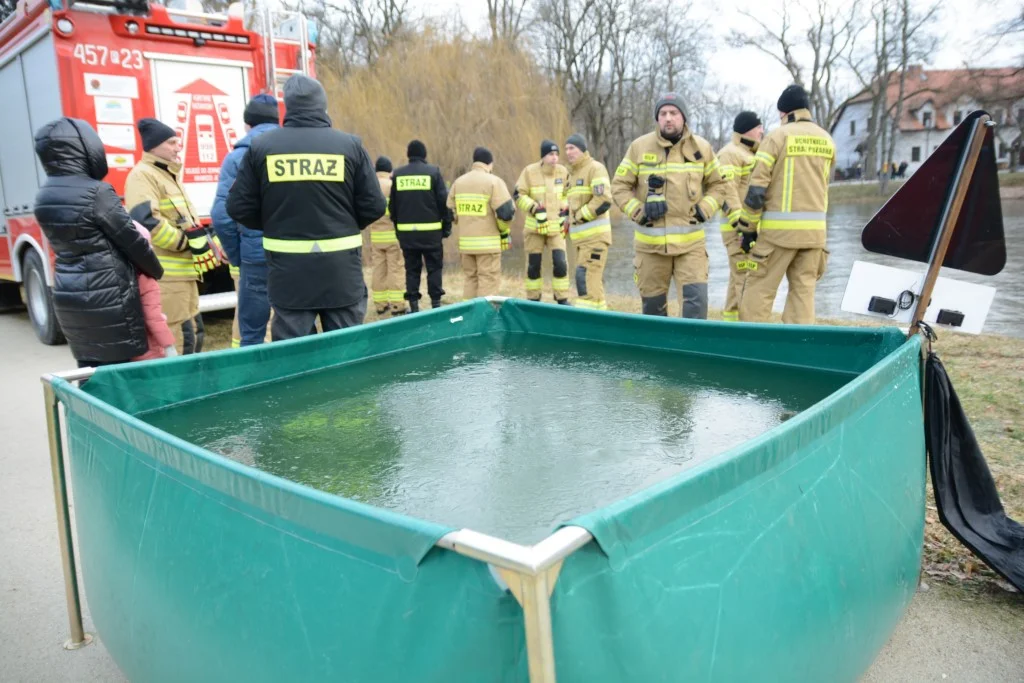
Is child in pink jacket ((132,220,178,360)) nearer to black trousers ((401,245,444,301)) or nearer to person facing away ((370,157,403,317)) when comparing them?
black trousers ((401,245,444,301))

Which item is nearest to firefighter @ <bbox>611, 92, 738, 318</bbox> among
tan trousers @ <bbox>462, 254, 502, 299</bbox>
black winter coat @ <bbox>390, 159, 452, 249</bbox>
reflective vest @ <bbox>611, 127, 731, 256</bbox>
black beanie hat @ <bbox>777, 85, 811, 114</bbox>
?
reflective vest @ <bbox>611, 127, 731, 256</bbox>

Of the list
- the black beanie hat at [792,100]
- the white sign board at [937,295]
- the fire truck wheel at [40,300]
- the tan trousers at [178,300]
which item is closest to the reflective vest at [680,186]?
the black beanie hat at [792,100]

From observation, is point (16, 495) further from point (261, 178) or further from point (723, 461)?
point (723, 461)

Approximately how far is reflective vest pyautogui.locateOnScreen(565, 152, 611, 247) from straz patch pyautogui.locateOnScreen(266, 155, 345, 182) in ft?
14.1

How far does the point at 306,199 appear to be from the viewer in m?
3.95

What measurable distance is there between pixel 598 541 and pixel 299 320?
3276mm

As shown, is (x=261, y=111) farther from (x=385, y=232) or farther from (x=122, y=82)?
(x=385, y=232)

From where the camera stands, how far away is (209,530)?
1.65 metres

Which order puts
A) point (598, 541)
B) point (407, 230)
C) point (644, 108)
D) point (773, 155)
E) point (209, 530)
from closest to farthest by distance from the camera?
point (598, 541)
point (209, 530)
point (773, 155)
point (407, 230)
point (644, 108)

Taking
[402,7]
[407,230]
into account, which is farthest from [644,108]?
[407,230]

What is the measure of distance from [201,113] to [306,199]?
410 cm

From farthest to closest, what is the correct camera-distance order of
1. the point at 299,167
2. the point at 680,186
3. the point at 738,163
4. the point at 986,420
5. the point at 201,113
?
the point at 738,163, the point at 201,113, the point at 680,186, the point at 986,420, the point at 299,167

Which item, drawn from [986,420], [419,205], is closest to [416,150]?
[419,205]

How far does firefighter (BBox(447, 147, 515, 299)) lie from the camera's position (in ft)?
26.9
